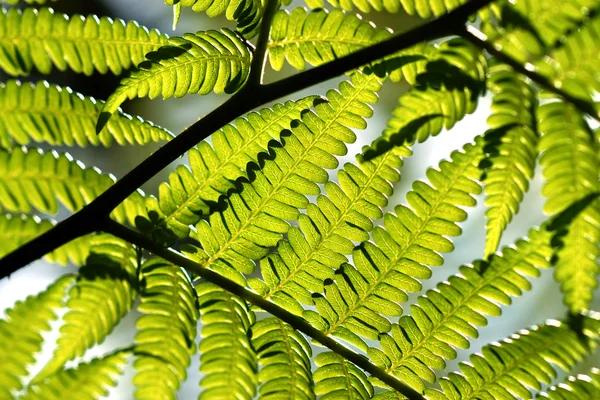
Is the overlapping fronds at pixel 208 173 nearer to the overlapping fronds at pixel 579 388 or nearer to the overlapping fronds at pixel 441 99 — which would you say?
the overlapping fronds at pixel 441 99

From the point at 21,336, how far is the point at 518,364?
1052 mm

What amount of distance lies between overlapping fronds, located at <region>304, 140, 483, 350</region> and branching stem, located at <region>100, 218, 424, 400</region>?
0.07ft

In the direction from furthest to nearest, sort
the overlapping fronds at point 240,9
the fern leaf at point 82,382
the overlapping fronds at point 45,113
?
1. the overlapping fronds at point 45,113
2. the fern leaf at point 82,382
3. the overlapping fronds at point 240,9

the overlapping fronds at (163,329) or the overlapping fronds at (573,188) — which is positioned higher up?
the overlapping fronds at (573,188)

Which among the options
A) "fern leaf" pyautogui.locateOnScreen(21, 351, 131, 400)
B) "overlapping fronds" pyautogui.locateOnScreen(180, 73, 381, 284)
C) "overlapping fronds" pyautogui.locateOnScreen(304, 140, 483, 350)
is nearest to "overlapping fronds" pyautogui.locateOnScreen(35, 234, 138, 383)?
"fern leaf" pyautogui.locateOnScreen(21, 351, 131, 400)

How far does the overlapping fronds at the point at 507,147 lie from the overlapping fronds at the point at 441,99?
3 centimetres

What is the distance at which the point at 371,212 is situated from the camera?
1089 millimetres

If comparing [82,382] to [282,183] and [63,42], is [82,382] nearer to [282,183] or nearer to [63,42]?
[282,183]

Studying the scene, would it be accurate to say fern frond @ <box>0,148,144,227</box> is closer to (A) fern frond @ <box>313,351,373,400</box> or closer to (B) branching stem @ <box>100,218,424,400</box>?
(B) branching stem @ <box>100,218,424,400</box>

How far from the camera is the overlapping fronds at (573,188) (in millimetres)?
833

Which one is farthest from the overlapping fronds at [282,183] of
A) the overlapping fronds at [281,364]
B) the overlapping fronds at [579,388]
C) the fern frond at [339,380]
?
the overlapping fronds at [579,388]

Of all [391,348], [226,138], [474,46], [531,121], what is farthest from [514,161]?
[226,138]

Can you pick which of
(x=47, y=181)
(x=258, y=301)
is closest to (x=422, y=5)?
Result: (x=258, y=301)

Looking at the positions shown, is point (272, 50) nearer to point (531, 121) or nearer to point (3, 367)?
point (531, 121)
